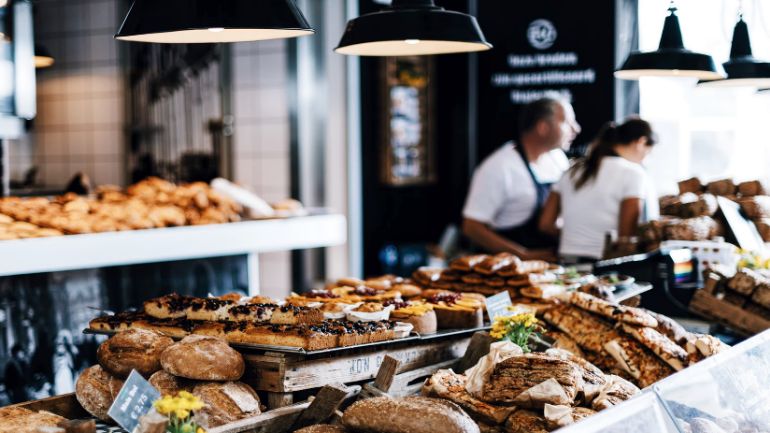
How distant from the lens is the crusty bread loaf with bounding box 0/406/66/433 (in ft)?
7.10

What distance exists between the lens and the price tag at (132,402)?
1916 mm

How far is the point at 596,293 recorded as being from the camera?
333cm


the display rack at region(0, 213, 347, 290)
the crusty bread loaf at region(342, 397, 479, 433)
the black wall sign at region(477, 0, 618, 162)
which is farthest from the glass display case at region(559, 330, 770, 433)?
the black wall sign at region(477, 0, 618, 162)

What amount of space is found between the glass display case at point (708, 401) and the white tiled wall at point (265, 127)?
218 inches

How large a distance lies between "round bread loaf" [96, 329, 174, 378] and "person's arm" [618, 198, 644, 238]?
134 inches

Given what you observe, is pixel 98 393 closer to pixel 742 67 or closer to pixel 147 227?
pixel 147 227

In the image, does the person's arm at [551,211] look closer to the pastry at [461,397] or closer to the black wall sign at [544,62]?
the black wall sign at [544,62]

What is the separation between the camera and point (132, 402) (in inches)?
76.7

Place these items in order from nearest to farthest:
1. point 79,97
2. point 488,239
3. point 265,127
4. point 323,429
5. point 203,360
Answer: point 323,429, point 203,360, point 488,239, point 265,127, point 79,97

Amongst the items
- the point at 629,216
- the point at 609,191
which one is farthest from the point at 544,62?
the point at 629,216

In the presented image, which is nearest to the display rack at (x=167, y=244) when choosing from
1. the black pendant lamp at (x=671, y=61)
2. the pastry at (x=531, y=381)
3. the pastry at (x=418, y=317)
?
the pastry at (x=418, y=317)

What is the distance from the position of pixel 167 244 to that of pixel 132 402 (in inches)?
109

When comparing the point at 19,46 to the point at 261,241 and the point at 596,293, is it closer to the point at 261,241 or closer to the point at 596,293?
the point at 261,241

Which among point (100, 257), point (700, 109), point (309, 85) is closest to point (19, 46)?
point (100, 257)
